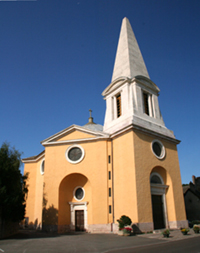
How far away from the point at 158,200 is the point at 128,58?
49.9 ft

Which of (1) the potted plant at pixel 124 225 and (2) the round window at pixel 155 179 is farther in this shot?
(2) the round window at pixel 155 179

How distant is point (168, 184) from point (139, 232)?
6.18m

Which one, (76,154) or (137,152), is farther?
(76,154)

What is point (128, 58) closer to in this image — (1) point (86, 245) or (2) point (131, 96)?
(2) point (131, 96)

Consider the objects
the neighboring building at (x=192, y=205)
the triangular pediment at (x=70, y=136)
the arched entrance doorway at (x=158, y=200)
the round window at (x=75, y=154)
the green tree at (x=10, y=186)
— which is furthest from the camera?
the neighboring building at (x=192, y=205)

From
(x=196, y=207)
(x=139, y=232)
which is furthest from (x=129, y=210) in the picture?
(x=196, y=207)

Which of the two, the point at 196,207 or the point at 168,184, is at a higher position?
the point at 168,184

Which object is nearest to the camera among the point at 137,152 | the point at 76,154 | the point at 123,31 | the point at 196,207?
the point at 137,152

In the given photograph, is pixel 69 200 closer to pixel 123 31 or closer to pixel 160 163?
pixel 160 163

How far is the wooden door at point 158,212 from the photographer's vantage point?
61.1 ft

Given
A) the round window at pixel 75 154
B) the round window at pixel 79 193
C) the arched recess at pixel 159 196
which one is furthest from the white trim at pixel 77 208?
the arched recess at pixel 159 196

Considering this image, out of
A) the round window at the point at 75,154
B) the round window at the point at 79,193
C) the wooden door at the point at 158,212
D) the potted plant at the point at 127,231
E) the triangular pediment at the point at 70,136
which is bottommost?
the potted plant at the point at 127,231

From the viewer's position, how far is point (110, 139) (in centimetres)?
2122

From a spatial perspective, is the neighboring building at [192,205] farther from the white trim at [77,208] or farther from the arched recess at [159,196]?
the white trim at [77,208]
